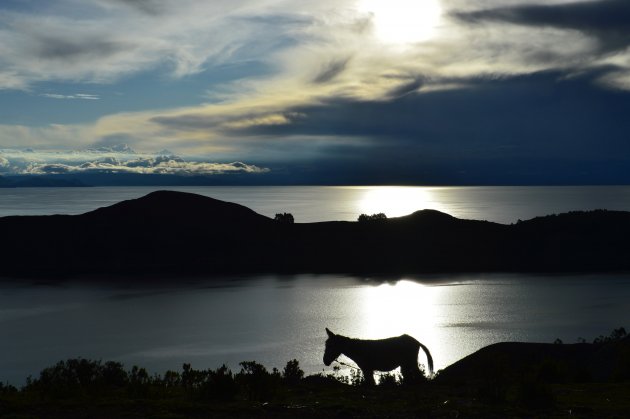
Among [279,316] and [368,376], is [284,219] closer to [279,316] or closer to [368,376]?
[279,316]

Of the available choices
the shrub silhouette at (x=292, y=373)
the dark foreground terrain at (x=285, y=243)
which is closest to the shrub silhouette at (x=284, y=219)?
the dark foreground terrain at (x=285, y=243)

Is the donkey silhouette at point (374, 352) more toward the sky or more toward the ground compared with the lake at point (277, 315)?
more toward the sky

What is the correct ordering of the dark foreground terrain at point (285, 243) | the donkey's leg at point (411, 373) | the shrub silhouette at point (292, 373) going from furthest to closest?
the dark foreground terrain at point (285, 243)
the shrub silhouette at point (292, 373)
the donkey's leg at point (411, 373)

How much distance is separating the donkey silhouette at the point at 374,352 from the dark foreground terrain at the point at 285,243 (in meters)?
118

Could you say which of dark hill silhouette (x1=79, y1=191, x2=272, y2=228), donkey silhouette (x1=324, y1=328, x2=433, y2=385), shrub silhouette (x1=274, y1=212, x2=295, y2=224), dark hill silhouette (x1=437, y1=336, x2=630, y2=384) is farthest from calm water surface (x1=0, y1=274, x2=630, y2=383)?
dark hill silhouette (x1=79, y1=191, x2=272, y2=228)

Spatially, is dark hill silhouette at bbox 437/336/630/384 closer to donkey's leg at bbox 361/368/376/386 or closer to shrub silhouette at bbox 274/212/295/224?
donkey's leg at bbox 361/368/376/386

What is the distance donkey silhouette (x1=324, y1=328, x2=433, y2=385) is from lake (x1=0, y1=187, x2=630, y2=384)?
30680mm

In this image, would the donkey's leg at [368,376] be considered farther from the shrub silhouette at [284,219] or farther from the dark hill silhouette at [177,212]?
the shrub silhouette at [284,219]

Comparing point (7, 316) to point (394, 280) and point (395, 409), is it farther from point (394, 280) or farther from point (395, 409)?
point (395, 409)

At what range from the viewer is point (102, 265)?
146m

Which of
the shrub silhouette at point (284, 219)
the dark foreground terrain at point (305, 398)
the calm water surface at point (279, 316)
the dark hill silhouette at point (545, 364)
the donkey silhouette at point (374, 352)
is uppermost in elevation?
the shrub silhouette at point (284, 219)

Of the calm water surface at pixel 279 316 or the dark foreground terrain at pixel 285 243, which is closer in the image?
the calm water surface at pixel 279 316

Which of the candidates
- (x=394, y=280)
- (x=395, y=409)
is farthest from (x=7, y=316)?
(x=395, y=409)

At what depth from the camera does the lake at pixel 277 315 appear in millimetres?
65500
